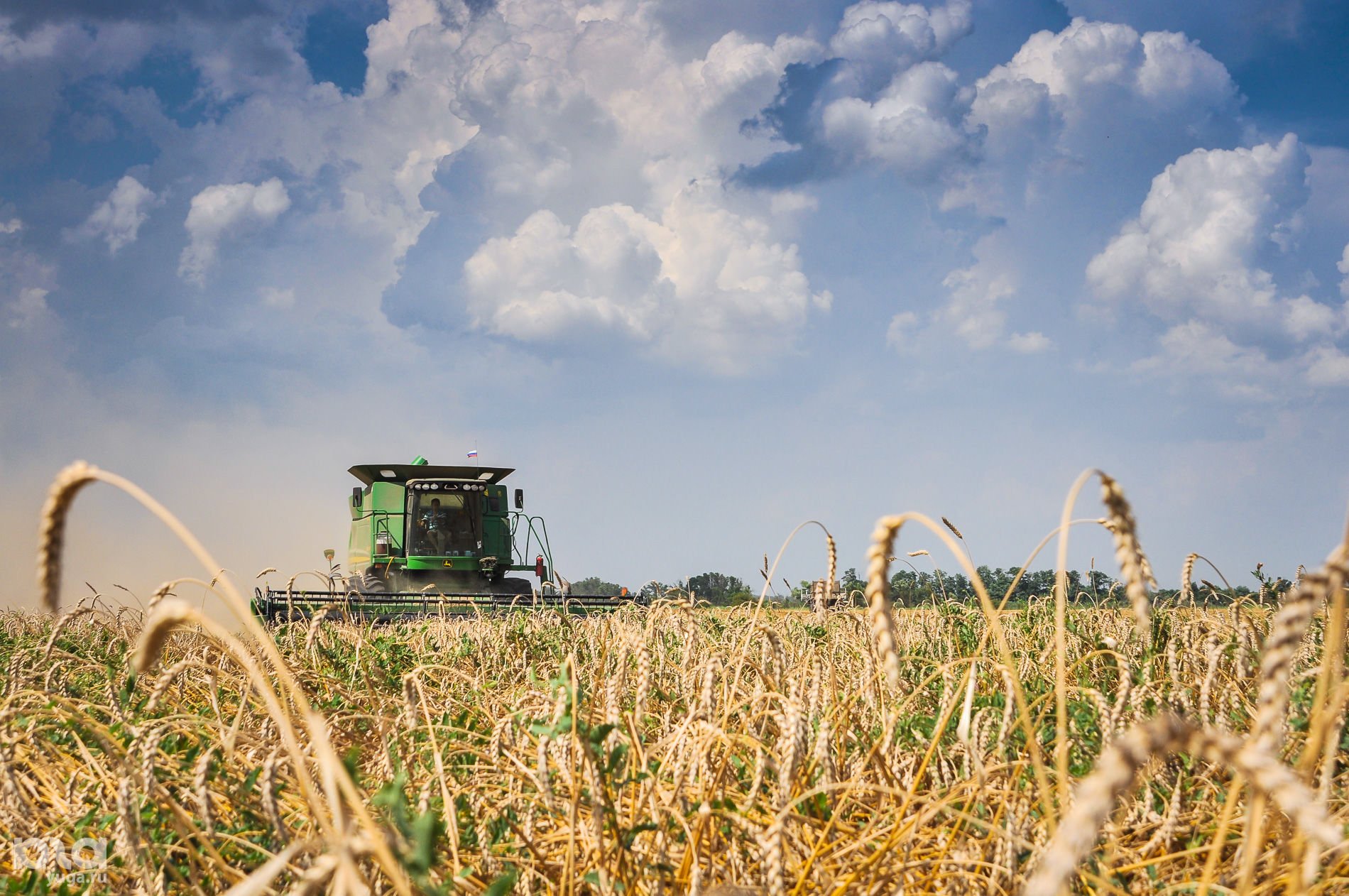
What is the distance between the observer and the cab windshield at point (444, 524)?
19.0 meters

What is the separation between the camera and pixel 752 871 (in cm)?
221

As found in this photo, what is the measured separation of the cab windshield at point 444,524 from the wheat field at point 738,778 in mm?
A: 14659

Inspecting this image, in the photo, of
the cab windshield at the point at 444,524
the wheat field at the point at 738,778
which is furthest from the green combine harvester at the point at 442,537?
the wheat field at the point at 738,778

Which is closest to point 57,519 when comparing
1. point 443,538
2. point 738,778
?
point 738,778

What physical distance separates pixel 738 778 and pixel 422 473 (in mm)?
18878

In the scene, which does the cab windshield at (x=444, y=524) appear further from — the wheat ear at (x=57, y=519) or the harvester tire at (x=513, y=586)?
the wheat ear at (x=57, y=519)

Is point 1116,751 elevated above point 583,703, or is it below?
above

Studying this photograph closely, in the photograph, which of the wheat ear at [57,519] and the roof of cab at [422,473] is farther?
the roof of cab at [422,473]

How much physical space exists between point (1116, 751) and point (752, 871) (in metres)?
1.73

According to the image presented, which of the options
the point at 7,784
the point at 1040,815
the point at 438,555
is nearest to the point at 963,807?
the point at 1040,815

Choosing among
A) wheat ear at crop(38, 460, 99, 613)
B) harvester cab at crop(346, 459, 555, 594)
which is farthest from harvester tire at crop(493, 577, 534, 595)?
wheat ear at crop(38, 460, 99, 613)

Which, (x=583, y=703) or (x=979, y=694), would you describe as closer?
(x=583, y=703)

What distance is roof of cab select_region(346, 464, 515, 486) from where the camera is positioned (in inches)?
810

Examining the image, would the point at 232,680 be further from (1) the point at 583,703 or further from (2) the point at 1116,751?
(2) the point at 1116,751
